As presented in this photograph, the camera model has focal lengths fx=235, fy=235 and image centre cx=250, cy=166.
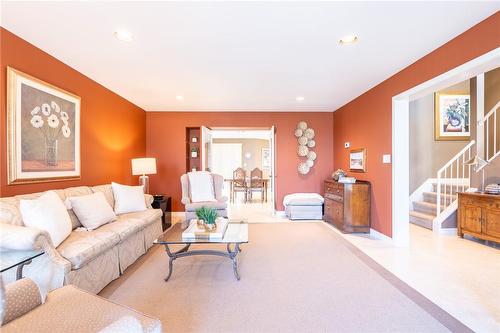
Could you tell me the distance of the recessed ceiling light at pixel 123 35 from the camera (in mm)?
2262

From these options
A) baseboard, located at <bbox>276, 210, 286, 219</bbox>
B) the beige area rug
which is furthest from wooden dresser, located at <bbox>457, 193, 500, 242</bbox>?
baseboard, located at <bbox>276, 210, 286, 219</bbox>

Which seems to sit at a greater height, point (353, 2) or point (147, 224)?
point (353, 2)

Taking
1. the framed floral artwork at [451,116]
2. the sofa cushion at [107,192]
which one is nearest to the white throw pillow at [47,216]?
the sofa cushion at [107,192]

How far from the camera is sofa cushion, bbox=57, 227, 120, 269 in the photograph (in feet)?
6.23

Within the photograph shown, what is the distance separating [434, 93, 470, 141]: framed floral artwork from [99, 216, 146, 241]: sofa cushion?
6465 millimetres

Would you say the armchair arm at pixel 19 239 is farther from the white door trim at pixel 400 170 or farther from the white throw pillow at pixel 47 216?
the white door trim at pixel 400 170

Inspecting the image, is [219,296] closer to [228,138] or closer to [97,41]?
[97,41]

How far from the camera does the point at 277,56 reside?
2.79 meters

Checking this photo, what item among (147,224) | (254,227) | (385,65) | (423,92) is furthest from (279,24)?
(254,227)

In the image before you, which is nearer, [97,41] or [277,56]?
[97,41]

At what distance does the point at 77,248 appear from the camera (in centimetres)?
198

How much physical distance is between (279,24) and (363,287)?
2616mm

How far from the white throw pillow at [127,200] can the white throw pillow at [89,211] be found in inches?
20.7

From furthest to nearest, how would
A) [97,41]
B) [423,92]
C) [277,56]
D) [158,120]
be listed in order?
1. [158,120]
2. [423,92]
3. [277,56]
4. [97,41]
